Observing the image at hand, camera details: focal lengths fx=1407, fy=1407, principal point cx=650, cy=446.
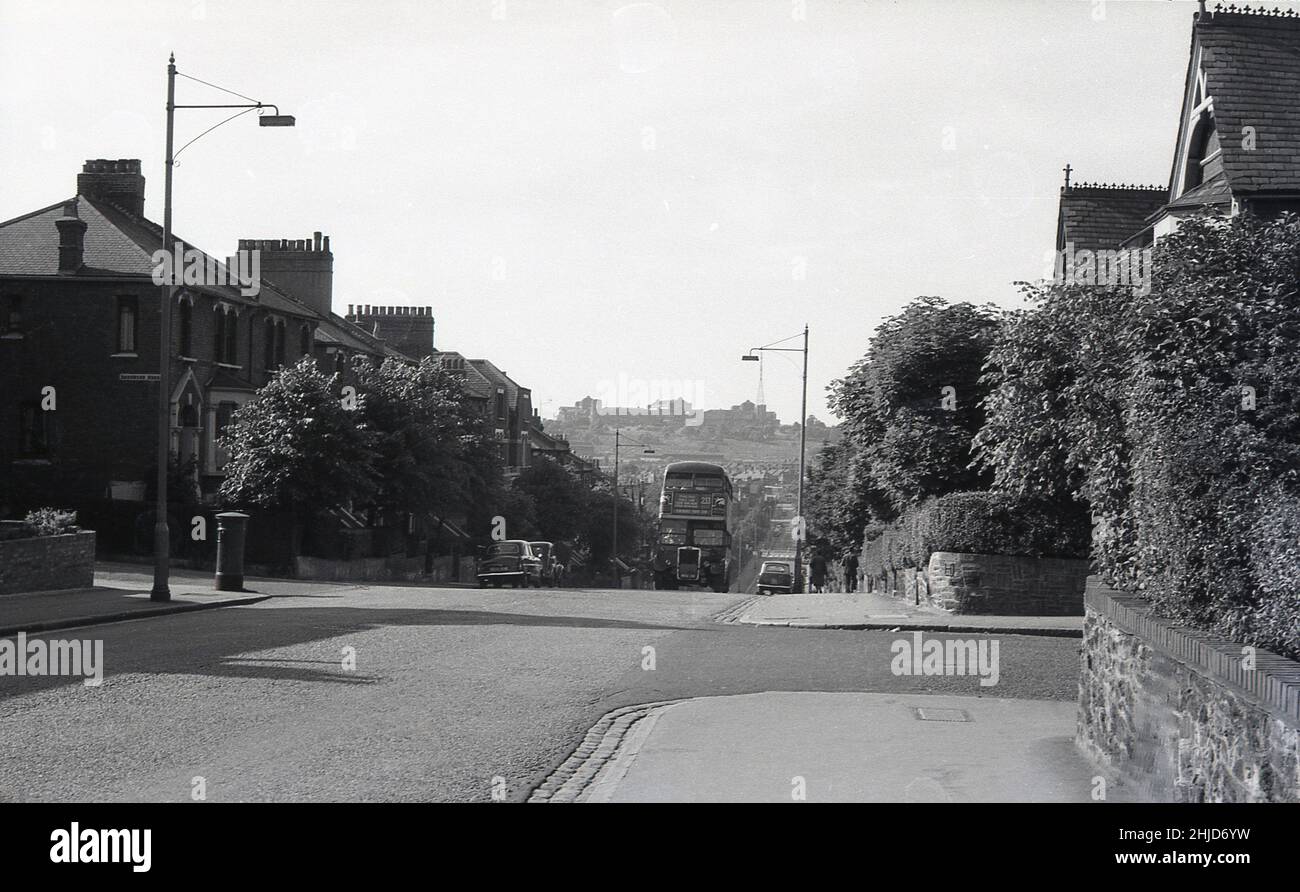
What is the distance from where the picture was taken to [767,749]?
406 inches

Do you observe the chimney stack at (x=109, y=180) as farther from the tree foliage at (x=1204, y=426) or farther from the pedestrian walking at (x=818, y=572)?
the tree foliage at (x=1204, y=426)

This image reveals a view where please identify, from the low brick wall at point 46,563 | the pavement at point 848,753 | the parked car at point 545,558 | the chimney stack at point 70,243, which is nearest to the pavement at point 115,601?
the low brick wall at point 46,563

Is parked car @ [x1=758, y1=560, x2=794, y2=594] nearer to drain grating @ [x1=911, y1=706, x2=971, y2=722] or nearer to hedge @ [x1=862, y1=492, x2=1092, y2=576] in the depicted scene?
hedge @ [x1=862, y1=492, x2=1092, y2=576]

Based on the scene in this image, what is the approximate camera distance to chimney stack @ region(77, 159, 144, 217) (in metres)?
48.0

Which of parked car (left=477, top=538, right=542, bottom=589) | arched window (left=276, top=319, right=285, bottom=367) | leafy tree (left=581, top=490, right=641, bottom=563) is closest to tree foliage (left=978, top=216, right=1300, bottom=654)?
parked car (left=477, top=538, right=542, bottom=589)

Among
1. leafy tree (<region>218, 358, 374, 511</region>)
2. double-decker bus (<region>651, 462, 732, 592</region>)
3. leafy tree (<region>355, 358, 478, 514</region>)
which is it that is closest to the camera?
leafy tree (<region>218, 358, 374, 511</region>)

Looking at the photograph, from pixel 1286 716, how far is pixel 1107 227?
101 feet

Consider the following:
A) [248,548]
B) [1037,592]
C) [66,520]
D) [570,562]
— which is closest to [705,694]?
[1037,592]

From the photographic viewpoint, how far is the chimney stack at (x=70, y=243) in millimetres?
42969

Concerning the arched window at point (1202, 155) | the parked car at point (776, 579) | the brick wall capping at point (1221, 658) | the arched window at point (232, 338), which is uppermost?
the arched window at point (1202, 155)

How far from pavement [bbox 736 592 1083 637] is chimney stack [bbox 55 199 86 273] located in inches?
1006

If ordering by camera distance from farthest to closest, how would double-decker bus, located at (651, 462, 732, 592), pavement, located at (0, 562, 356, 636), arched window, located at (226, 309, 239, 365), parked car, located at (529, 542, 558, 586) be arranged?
double-decker bus, located at (651, 462, 732, 592) → parked car, located at (529, 542, 558, 586) → arched window, located at (226, 309, 239, 365) → pavement, located at (0, 562, 356, 636)

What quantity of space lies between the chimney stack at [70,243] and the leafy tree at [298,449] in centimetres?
727

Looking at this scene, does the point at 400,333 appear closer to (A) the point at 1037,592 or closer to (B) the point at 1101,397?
(A) the point at 1037,592
